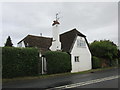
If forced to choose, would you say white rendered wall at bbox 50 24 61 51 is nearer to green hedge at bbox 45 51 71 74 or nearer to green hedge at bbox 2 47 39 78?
green hedge at bbox 45 51 71 74

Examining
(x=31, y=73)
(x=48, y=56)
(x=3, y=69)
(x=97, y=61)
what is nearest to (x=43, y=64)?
(x=48, y=56)

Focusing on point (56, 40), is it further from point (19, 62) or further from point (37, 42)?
point (19, 62)

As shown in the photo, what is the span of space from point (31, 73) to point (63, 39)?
460 inches

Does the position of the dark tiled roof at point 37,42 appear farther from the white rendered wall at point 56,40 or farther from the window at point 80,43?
the window at point 80,43

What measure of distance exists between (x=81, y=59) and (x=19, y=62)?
11662 millimetres

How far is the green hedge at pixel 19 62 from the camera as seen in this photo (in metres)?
15.7

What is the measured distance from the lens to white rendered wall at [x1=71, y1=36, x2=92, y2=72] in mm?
23844

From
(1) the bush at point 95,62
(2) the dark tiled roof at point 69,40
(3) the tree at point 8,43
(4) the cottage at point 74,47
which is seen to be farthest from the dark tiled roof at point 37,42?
(3) the tree at point 8,43

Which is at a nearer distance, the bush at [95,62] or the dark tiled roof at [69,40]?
the dark tiled roof at [69,40]

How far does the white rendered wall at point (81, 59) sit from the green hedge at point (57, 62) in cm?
202

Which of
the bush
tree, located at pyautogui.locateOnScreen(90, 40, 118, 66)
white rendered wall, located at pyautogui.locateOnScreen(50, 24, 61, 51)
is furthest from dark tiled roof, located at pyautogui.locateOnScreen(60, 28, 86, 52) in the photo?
tree, located at pyautogui.locateOnScreen(90, 40, 118, 66)

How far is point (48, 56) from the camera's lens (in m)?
19.7

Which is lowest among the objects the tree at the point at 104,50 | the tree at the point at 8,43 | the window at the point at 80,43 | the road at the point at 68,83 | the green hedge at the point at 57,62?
the road at the point at 68,83

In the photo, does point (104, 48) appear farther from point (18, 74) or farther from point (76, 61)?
point (18, 74)
